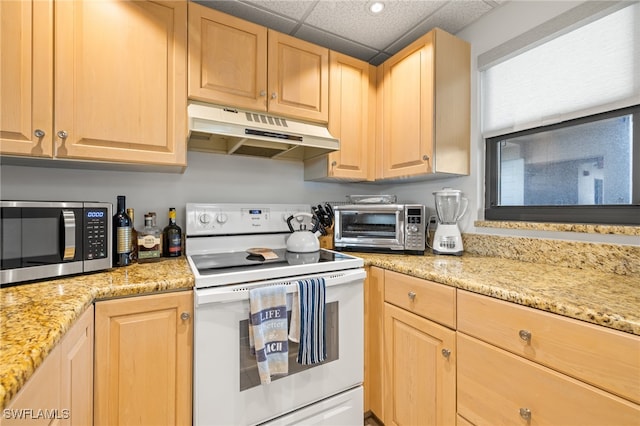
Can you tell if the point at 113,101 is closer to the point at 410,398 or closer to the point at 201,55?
the point at 201,55

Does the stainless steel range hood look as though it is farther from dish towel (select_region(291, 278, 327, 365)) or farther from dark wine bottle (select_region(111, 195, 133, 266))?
dish towel (select_region(291, 278, 327, 365))

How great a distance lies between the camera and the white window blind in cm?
126

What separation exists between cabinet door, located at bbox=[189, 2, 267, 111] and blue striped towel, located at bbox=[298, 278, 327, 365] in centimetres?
104

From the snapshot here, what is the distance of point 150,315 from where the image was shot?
1.10 meters

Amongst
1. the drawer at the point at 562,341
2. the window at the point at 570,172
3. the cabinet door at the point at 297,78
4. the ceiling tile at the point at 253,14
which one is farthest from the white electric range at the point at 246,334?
the ceiling tile at the point at 253,14

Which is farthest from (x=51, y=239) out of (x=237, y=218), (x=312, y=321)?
(x=312, y=321)

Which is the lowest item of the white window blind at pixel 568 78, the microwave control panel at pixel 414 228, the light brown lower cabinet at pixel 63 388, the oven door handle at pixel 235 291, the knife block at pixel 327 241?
the light brown lower cabinet at pixel 63 388

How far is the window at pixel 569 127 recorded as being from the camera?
127 cm

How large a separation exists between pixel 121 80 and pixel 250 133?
0.60 m

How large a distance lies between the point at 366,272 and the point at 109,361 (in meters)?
1.15

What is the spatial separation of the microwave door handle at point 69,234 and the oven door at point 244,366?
53 cm

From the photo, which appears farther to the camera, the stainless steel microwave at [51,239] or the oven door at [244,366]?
the oven door at [244,366]

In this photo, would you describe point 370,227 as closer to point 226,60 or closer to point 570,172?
point 570,172

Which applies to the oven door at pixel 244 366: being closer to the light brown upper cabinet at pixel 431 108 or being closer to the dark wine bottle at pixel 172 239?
the dark wine bottle at pixel 172 239
